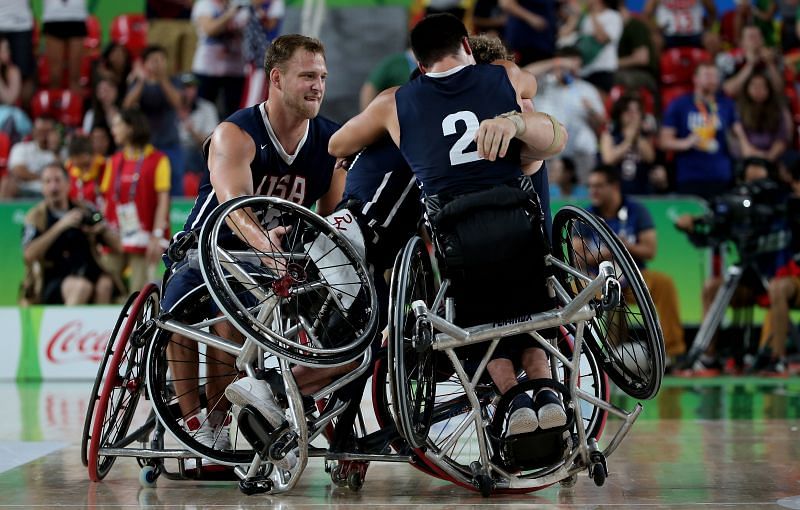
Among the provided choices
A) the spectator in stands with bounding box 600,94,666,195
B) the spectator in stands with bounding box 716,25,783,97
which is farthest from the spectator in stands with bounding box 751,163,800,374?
the spectator in stands with bounding box 716,25,783,97

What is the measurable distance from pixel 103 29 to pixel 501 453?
11.1 meters

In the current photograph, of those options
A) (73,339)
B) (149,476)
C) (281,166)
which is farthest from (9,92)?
(149,476)

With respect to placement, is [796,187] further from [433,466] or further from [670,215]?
[433,466]

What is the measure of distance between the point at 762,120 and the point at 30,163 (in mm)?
8332

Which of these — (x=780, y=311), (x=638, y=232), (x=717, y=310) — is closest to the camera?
(x=638, y=232)

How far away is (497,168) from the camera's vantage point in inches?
203

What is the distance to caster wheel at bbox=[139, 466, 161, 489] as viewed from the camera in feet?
18.2

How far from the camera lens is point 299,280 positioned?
5.12 metres

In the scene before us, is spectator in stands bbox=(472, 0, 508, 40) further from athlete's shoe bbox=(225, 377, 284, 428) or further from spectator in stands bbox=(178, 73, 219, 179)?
athlete's shoe bbox=(225, 377, 284, 428)

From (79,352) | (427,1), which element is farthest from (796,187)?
(79,352)

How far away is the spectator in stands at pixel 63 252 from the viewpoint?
11.6 m

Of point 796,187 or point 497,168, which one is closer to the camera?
point 497,168

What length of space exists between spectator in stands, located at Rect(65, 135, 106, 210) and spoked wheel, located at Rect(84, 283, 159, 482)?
279 inches

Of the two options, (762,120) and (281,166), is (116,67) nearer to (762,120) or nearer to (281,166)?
(762,120)
